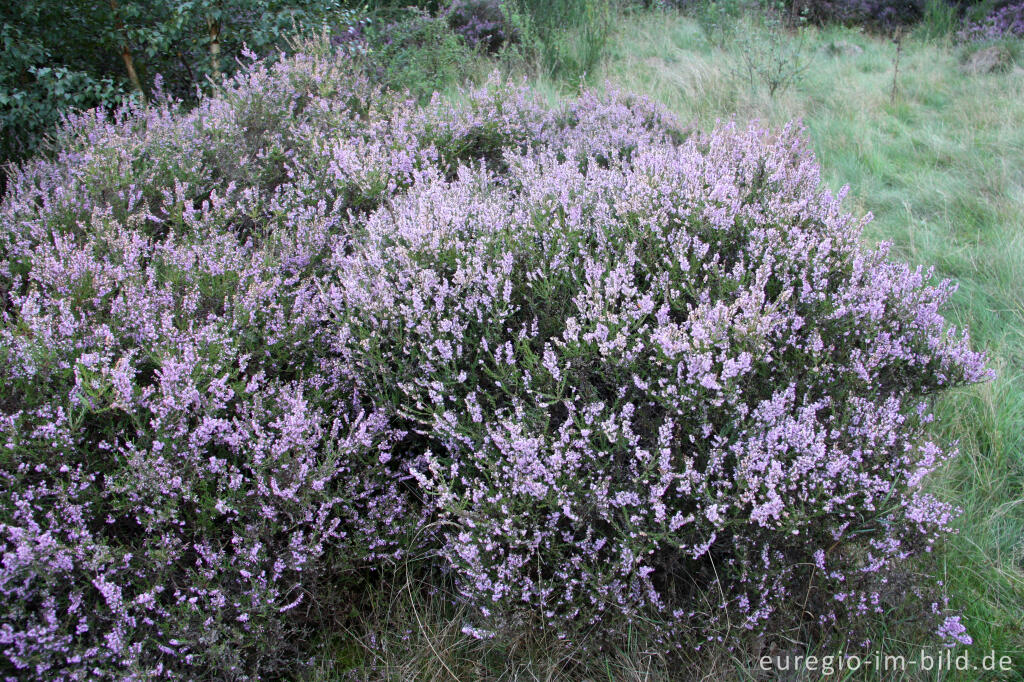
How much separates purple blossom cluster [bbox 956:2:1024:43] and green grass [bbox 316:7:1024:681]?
1.20 feet

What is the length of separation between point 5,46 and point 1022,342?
6.25m

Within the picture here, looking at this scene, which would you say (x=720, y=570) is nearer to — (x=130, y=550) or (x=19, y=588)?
(x=130, y=550)

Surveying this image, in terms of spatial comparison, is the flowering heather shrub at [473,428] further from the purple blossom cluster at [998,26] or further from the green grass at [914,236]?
the purple blossom cluster at [998,26]

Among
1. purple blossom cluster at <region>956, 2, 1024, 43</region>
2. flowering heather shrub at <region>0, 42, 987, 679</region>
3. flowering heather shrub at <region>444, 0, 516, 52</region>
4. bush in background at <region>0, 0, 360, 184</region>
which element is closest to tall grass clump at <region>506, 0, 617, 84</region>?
flowering heather shrub at <region>444, 0, 516, 52</region>

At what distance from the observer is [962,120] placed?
5.79 m

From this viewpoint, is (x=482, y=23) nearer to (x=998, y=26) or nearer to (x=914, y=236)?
(x=914, y=236)

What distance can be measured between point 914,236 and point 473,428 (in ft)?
11.6

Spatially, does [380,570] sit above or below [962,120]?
below

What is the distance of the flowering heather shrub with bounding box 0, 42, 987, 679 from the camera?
193 cm

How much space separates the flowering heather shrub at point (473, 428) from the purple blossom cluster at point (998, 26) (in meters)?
7.19

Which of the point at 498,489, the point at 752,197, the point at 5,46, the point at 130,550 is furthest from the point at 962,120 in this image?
the point at 5,46

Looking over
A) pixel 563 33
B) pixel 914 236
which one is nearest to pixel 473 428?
pixel 914 236

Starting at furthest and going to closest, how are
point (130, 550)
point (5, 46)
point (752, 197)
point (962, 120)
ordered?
1. point (962, 120)
2. point (5, 46)
3. point (752, 197)
4. point (130, 550)

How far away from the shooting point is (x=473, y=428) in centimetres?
223
